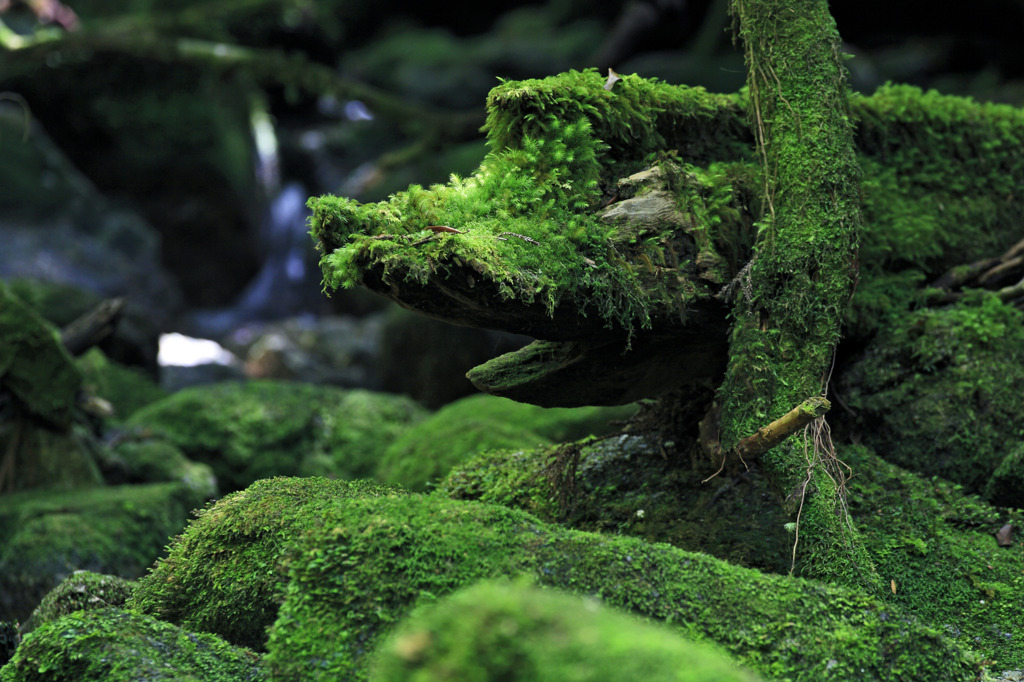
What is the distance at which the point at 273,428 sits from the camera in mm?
8641

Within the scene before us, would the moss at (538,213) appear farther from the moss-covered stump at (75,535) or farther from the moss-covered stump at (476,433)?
the moss-covered stump at (75,535)

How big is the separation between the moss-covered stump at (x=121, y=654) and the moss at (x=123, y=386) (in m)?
6.66

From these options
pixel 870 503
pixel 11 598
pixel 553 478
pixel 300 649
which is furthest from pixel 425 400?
pixel 300 649

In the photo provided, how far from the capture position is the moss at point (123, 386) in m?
9.49

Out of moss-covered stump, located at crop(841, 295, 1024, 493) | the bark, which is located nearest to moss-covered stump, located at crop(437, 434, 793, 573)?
the bark

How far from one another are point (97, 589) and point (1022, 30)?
17292 millimetres

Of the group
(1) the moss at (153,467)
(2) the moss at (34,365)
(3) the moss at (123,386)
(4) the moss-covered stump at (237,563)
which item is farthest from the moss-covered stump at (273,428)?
(4) the moss-covered stump at (237,563)

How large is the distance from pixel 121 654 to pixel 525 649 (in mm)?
1955

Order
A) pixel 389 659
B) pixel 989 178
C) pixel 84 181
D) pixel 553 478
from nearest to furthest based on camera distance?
pixel 389 659 → pixel 553 478 → pixel 989 178 → pixel 84 181

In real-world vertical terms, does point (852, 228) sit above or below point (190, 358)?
above

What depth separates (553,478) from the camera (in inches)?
177

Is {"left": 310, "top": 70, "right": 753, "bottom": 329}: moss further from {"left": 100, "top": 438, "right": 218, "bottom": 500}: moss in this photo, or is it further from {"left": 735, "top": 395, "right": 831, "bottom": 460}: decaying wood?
{"left": 100, "top": 438, "right": 218, "bottom": 500}: moss

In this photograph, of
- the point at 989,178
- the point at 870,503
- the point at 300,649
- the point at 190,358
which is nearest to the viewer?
the point at 300,649

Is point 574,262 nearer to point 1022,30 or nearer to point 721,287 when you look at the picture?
point 721,287
